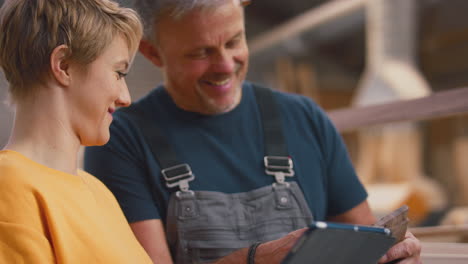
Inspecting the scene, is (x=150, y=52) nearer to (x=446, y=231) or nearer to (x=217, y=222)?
(x=217, y=222)

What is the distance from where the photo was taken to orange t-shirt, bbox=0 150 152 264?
0.84 meters

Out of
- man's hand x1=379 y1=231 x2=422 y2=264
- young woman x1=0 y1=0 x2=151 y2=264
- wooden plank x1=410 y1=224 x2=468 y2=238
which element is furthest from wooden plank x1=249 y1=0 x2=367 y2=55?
young woman x1=0 y1=0 x2=151 y2=264

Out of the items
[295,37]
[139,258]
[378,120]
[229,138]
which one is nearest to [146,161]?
[229,138]

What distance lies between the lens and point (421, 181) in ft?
18.9

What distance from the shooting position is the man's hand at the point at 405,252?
1205mm

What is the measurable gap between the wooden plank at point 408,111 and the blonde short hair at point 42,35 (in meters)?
0.97

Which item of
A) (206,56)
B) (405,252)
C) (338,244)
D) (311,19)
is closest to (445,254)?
(405,252)

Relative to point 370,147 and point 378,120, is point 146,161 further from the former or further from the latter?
point 370,147

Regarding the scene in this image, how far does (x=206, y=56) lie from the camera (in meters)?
A: 1.51

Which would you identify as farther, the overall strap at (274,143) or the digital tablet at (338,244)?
the overall strap at (274,143)

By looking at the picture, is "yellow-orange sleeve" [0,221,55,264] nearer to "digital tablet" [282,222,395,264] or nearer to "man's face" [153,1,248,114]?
"digital tablet" [282,222,395,264]

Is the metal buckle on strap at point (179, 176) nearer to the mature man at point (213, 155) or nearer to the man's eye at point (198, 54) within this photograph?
the mature man at point (213, 155)

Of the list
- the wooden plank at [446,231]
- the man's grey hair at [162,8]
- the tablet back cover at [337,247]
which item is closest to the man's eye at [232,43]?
the man's grey hair at [162,8]

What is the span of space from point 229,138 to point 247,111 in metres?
0.11
